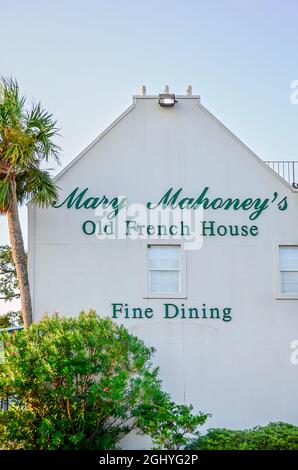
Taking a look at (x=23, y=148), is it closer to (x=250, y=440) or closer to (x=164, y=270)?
(x=164, y=270)

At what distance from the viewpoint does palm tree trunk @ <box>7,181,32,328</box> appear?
17.8 meters

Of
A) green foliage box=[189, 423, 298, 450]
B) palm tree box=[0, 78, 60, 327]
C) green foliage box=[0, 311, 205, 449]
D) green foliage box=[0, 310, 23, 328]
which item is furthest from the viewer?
green foliage box=[0, 310, 23, 328]

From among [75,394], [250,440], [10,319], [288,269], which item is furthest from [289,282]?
[10,319]

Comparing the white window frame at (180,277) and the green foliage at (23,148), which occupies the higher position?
the green foliage at (23,148)

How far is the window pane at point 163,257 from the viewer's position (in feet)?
62.6

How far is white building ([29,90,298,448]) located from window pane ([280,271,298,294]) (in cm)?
4

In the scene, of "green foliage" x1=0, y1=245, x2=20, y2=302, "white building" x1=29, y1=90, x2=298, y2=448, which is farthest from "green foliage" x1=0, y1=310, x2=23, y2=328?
"white building" x1=29, y1=90, x2=298, y2=448

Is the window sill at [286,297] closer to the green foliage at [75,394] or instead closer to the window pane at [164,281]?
the window pane at [164,281]

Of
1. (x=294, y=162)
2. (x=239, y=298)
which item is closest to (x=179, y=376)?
(x=239, y=298)

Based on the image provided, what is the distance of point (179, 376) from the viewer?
1842cm

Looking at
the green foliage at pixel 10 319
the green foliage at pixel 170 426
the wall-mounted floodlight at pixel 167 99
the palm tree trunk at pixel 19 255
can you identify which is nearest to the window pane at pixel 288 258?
the wall-mounted floodlight at pixel 167 99

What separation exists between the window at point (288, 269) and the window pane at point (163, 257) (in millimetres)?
2843

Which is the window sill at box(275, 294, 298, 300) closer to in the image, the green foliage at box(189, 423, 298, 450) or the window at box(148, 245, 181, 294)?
the window at box(148, 245, 181, 294)
